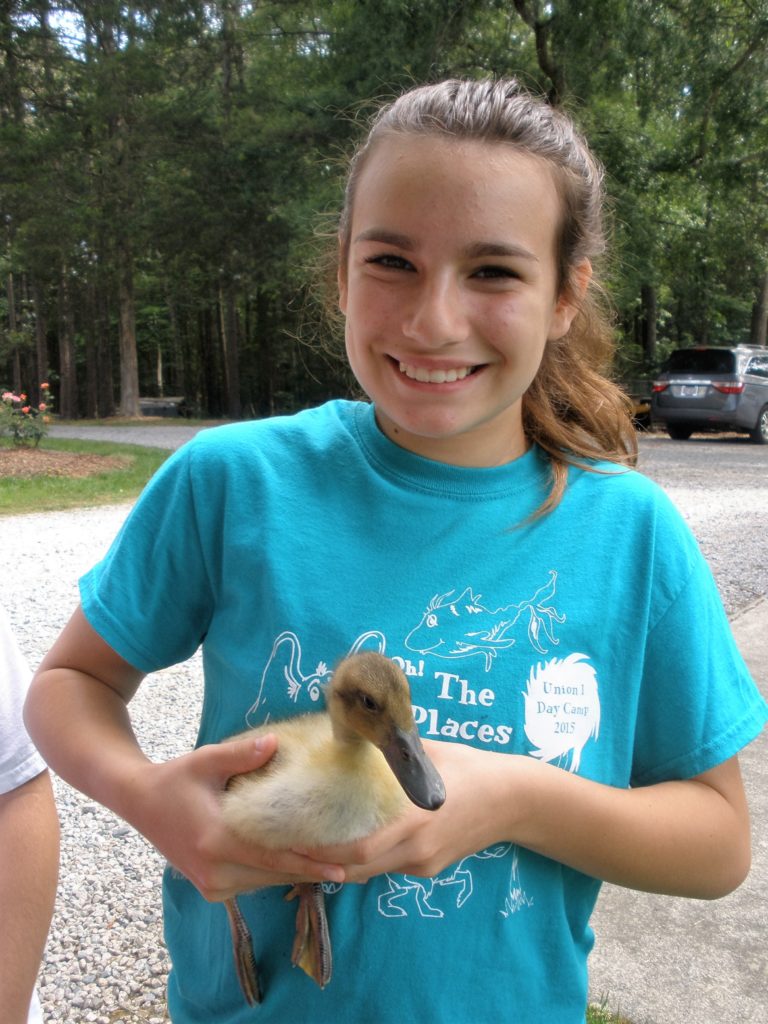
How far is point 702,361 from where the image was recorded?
17344 mm

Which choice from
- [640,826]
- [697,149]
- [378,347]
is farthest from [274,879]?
[697,149]

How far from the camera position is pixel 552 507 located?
1.56 metres

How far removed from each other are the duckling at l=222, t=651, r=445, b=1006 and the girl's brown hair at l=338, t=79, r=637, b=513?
54 cm

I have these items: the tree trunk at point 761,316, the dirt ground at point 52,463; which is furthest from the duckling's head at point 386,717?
the tree trunk at point 761,316

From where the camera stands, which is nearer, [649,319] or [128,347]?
[649,319]

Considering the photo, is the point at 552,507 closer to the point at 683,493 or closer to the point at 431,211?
the point at 431,211

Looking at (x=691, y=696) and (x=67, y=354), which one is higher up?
(x=691, y=696)

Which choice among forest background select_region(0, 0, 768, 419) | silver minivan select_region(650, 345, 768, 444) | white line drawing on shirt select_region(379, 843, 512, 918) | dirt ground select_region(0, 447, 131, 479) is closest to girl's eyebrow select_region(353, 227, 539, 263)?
white line drawing on shirt select_region(379, 843, 512, 918)

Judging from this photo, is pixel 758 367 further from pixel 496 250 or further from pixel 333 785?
pixel 333 785

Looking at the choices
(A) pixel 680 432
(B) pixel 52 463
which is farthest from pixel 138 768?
(A) pixel 680 432

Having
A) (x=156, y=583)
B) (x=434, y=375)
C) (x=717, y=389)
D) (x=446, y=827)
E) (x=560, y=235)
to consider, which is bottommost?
(x=717, y=389)

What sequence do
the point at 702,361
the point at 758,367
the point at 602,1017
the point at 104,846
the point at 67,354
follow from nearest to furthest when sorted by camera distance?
the point at 602,1017 → the point at 104,846 → the point at 758,367 → the point at 702,361 → the point at 67,354

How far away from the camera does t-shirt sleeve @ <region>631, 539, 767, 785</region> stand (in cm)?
145

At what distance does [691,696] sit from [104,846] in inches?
106
